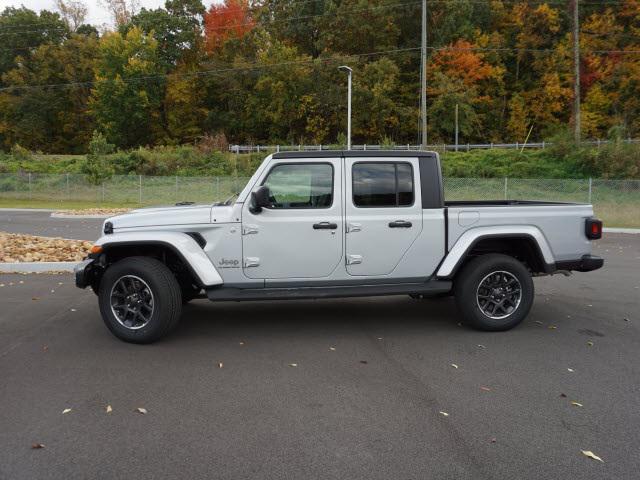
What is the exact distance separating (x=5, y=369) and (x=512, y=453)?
168 inches

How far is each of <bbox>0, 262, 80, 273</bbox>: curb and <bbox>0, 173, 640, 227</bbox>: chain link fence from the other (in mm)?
14608

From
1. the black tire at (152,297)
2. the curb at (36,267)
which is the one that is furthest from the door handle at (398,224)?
the curb at (36,267)

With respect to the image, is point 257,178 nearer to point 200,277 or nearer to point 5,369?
point 200,277

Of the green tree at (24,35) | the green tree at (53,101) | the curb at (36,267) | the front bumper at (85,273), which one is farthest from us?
the green tree at (24,35)

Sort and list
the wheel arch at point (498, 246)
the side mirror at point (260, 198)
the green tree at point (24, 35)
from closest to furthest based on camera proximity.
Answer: the side mirror at point (260, 198), the wheel arch at point (498, 246), the green tree at point (24, 35)

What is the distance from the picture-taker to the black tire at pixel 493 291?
20.4 feet

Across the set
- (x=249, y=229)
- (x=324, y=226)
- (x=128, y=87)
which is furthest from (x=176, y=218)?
(x=128, y=87)

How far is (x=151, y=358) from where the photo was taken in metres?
5.44

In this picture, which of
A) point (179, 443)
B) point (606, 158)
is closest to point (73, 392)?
point (179, 443)

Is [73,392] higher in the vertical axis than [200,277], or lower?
lower

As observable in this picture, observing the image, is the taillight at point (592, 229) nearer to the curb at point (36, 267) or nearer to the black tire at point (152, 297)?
the black tire at point (152, 297)

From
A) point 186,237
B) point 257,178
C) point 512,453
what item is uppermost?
point 257,178

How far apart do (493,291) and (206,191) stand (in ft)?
86.0

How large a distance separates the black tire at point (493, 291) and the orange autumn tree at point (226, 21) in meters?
66.6
